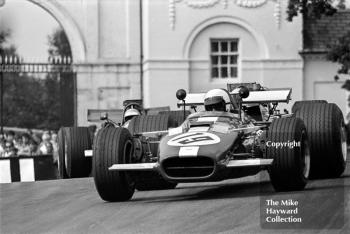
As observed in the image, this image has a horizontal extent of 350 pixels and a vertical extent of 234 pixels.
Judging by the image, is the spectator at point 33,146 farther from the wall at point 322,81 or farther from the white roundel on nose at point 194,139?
the white roundel on nose at point 194,139

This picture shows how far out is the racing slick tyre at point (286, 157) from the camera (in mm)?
13219

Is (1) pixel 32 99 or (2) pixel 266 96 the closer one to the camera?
(2) pixel 266 96

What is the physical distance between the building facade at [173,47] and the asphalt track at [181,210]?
19.6 meters

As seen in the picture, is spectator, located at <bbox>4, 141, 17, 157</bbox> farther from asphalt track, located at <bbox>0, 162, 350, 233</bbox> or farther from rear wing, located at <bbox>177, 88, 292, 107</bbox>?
rear wing, located at <bbox>177, 88, 292, 107</bbox>

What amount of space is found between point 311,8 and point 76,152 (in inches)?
671

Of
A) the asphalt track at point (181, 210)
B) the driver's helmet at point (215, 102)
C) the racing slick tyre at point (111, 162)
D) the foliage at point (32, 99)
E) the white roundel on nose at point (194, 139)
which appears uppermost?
the driver's helmet at point (215, 102)

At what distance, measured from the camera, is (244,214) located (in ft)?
38.4

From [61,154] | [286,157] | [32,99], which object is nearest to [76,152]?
[61,154]

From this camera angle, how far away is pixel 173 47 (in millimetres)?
35406

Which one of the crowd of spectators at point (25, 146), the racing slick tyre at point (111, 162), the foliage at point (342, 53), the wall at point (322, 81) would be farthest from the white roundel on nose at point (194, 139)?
the wall at point (322, 81)

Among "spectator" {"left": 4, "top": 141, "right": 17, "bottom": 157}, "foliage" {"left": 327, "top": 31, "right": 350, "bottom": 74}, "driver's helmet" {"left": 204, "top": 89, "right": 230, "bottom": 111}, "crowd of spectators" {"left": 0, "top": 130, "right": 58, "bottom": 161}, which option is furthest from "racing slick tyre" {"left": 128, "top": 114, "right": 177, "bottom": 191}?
"foliage" {"left": 327, "top": 31, "right": 350, "bottom": 74}

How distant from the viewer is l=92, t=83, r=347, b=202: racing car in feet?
42.5

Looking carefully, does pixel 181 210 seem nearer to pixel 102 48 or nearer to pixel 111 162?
pixel 111 162

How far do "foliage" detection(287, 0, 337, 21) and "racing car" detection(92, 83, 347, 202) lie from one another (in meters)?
18.0
